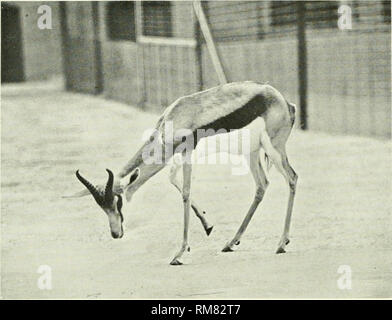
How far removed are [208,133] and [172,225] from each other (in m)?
1.51

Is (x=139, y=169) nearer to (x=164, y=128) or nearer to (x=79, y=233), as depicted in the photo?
(x=164, y=128)

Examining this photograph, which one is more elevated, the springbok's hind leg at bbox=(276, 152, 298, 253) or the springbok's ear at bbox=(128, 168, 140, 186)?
the springbok's ear at bbox=(128, 168, 140, 186)

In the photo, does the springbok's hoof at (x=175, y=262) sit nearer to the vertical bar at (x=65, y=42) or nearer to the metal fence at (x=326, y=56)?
the metal fence at (x=326, y=56)

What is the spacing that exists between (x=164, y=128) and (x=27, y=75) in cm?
847

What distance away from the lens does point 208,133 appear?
652cm

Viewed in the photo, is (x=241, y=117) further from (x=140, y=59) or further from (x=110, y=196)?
(x=140, y=59)

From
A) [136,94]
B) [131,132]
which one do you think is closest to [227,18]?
[136,94]

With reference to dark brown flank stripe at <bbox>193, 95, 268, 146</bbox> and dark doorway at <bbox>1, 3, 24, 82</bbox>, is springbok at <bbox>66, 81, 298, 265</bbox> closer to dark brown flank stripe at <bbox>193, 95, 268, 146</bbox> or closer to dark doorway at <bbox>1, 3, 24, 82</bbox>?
dark brown flank stripe at <bbox>193, 95, 268, 146</bbox>

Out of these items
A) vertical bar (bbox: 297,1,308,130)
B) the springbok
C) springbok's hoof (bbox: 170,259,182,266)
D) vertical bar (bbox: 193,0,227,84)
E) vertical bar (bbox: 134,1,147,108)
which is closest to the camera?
the springbok

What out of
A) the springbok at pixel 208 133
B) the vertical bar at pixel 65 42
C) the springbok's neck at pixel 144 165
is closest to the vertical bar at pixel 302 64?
the vertical bar at pixel 65 42

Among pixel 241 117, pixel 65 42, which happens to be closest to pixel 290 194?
pixel 241 117

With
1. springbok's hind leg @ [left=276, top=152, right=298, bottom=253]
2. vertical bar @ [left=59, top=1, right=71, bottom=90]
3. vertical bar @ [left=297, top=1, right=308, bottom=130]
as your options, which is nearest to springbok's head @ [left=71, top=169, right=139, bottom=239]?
springbok's hind leg @ [left=276, top=152, right=298, bottom=253]

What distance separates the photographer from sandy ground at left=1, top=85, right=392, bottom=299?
675cm

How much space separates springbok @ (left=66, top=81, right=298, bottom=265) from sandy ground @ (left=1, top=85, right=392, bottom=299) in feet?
1.15
